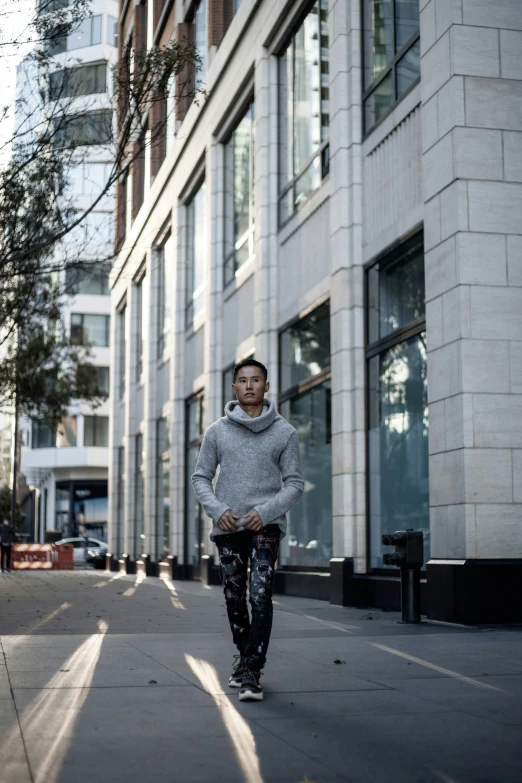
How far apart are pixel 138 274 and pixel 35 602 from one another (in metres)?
21.6

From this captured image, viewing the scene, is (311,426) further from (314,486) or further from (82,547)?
(82,547)

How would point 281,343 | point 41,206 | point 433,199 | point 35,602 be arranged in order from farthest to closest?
point 281,343 < point 41,206 < point 35,602 < point 433,199

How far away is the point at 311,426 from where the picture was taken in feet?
57.7

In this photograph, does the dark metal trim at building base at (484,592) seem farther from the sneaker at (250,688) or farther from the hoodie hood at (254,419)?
the sneaker at (250,688)

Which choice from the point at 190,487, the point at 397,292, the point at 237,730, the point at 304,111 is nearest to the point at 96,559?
the point at 190,487

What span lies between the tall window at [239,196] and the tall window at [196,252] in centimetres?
174

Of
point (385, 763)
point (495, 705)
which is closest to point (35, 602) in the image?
point (495, 705)

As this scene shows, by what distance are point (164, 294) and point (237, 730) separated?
27.6m

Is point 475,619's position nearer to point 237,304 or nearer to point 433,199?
point 433,199

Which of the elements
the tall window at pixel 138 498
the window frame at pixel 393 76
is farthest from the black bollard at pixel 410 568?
the tall window at pixel 138 498

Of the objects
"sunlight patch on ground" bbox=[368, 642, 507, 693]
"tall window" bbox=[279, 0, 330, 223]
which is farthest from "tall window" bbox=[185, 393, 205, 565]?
"sunlight patch on ground" bbox=[368, 642, 507, 693]

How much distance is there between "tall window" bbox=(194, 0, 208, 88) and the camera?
26.2 metres

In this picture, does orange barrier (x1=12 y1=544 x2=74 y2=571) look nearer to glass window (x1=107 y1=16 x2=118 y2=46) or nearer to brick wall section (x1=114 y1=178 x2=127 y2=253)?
brick wall section (x1=114 y1=178 x2=127 y2=253)

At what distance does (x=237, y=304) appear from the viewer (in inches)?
891
